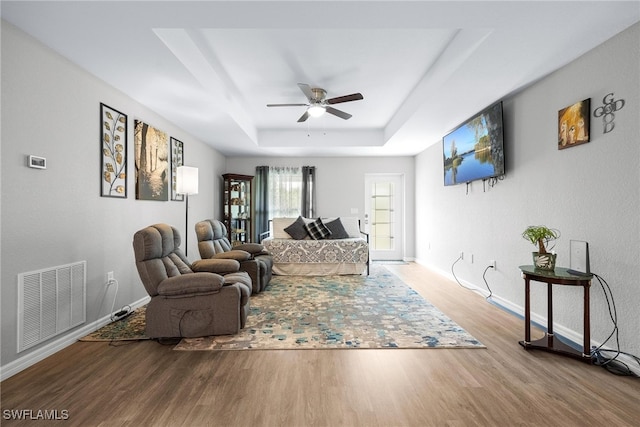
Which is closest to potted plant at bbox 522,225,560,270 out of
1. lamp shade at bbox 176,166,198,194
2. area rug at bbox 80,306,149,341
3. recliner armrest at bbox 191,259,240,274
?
recliner armrest at bbox 191,259,240,274

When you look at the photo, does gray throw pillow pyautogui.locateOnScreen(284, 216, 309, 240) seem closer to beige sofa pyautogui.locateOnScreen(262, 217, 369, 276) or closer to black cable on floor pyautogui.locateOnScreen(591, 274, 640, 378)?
beige sofa pyautogui.locateOnScreen(262, 217, 369, 276)

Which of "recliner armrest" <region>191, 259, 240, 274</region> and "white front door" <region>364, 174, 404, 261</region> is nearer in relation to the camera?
"recliner armrest" <region>191, 259, 240, 274</region>

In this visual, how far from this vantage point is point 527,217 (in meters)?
3.25

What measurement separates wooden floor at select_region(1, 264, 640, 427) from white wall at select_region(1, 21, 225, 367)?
1.93 feet

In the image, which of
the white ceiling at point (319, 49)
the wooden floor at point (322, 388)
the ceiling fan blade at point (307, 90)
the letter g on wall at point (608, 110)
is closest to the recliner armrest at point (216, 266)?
the wooden floor at point (322, 388)

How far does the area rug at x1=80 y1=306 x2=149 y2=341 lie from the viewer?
274 centimetres

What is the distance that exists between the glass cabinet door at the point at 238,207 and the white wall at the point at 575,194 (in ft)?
14.5

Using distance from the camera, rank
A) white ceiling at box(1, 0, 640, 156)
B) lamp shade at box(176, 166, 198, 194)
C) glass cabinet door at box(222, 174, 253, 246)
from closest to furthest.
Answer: white ceiling at box(1, 0, 640, 156), lamp shade at box(176, 166, 198, 194), glass cabinet door at box(222, 174, 253, 246)

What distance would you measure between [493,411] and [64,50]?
3872mm

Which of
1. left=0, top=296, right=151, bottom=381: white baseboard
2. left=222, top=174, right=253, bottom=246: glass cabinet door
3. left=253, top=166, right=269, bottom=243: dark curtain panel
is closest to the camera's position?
left=0, top=296, right=151, bottom=381: white baseboard

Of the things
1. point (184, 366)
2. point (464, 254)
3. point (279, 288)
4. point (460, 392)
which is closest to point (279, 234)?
point (279, 288)

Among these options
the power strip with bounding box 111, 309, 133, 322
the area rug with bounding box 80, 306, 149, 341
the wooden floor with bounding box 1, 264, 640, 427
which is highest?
the power strip with bounding box 111, 309, 133, 322

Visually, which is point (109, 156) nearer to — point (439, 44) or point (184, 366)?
point (184, 366)

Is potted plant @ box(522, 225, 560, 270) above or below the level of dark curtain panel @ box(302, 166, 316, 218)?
below
